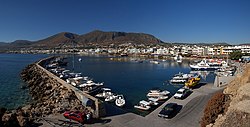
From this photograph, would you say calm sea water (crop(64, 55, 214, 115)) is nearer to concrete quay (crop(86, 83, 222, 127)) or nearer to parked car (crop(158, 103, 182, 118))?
parked car (crop(158, 103, 182, 118))

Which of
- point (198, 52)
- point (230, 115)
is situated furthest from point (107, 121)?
point (198, 52)

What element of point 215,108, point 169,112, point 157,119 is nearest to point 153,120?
point 157,119

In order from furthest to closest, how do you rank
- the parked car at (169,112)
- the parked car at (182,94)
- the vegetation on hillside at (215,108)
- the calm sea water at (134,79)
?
the calm sea water at (134,79) → the parked car at (182,94) → the parked car at (169,112) → the vegetation on hillside at (215,108)

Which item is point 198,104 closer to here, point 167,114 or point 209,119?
point 167,114

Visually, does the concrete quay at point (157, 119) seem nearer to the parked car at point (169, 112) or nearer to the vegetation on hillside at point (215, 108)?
the parked car at point (169, 112)

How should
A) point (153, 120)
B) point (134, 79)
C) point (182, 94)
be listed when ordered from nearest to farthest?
point (153, 120) < point (182, 94) < point (134, 79)

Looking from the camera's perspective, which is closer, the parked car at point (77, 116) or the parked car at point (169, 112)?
the parked car at point (77, 116)

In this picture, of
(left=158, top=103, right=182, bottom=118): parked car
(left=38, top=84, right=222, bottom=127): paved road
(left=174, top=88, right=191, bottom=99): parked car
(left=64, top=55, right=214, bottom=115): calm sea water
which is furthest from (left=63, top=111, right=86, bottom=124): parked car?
(left=174, top=88, right=191, bottom=99): parked car

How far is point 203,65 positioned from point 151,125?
52694 millimetres

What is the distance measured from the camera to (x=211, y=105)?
1335 centimetres

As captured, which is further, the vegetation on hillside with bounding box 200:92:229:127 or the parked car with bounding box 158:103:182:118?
the parked car with bounding box 158:103:182:118

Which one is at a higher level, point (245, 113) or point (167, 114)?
point (245, 113)

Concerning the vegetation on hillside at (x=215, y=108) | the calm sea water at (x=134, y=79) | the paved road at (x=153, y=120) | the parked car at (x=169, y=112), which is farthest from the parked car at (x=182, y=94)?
the vegetation on hillside at (x=215, y=108)

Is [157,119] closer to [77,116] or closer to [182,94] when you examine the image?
[77,116]
